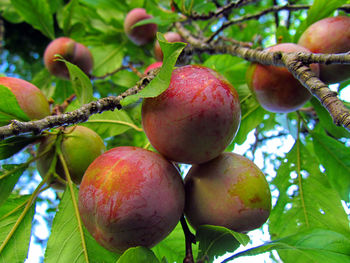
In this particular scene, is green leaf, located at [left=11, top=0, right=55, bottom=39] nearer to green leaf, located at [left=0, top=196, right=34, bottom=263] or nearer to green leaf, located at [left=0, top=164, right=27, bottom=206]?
green leaf, located at [left=0, top=164, right=27, bottom=206]

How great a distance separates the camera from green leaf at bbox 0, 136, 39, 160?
3.28ft

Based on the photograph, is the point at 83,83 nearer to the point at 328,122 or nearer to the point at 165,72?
the point at 165,72

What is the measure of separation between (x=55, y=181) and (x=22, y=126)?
0.48 m

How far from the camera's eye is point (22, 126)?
722 millimetres

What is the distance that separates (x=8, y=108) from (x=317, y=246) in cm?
99

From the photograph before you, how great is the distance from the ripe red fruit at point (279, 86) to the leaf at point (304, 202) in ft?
1.19

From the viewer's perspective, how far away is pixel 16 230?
106 centimetres

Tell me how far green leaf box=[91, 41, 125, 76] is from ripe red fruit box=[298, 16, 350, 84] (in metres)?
1.45

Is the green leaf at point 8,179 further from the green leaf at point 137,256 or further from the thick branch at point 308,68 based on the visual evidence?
the thick branch at point 308,68

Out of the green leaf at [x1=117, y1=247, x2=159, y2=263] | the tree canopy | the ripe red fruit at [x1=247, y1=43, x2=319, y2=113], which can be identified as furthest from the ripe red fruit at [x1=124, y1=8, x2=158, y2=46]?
the green leaf at [x1=117, y1=247, x2=159, y2=263]

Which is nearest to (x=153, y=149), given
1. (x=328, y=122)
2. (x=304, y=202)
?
(x=304, y=202)

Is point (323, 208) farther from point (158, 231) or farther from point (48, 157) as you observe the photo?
point (48, 157)

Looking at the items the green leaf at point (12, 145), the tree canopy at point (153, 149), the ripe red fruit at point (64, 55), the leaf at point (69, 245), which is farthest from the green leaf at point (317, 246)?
the ripe red fruit at point (64, 55)

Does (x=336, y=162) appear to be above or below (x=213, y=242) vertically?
below
